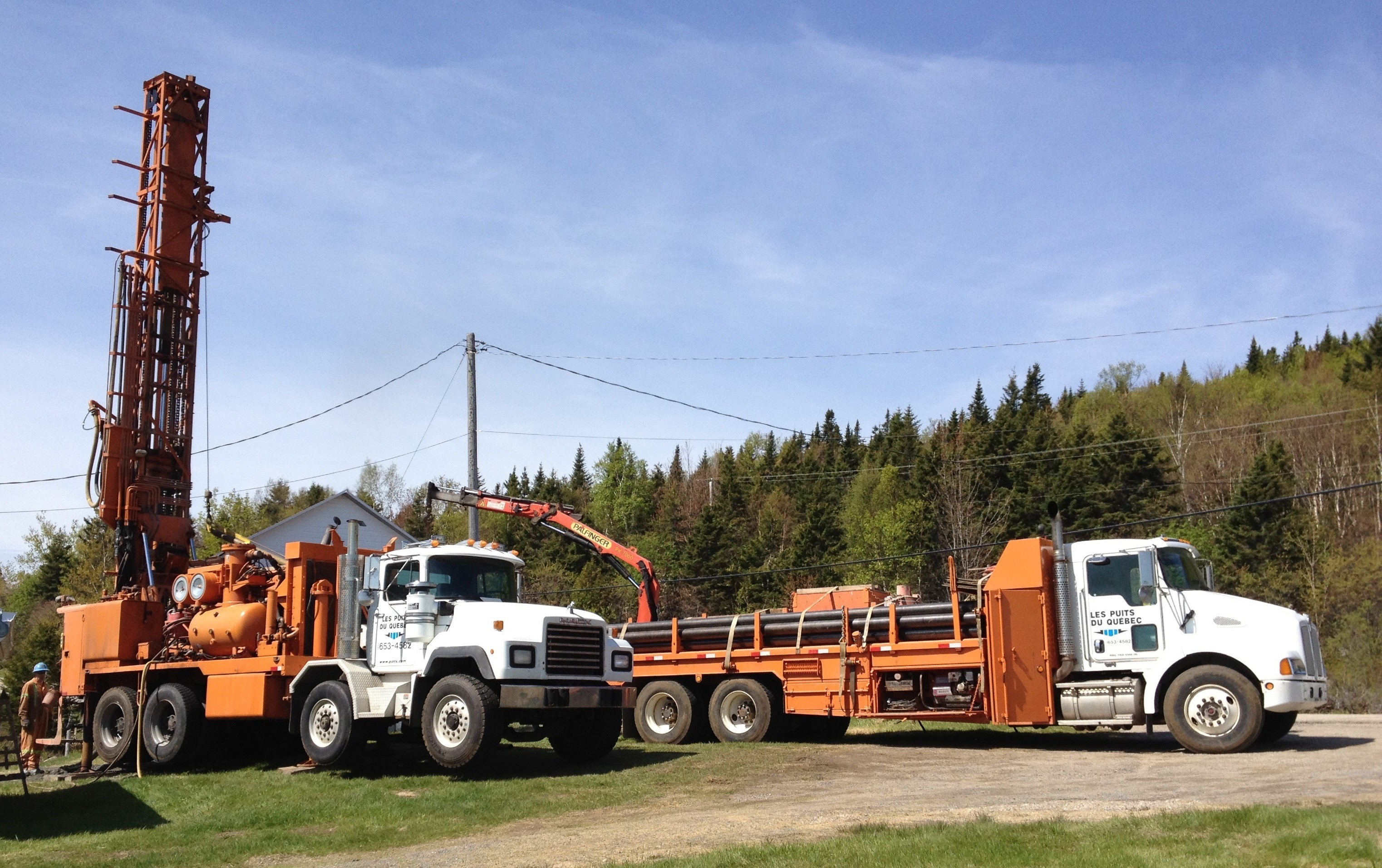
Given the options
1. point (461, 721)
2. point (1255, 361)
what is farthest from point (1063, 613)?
point (1255, 361)

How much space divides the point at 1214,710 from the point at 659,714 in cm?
869

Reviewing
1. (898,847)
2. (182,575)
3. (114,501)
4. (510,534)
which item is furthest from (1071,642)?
(510,534)

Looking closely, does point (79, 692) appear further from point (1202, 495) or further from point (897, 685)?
point (1202, 495)

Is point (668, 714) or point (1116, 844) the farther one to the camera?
point (668, 714)

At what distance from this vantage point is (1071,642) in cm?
1620

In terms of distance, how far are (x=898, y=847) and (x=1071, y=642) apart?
8.41 meters

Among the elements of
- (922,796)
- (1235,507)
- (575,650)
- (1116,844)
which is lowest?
(922,796)

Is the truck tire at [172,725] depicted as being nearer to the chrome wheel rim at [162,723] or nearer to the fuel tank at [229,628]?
the chrome wheel rim at [162,723]

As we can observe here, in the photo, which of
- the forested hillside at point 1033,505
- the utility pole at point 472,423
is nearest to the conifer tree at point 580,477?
the forested hillside at point 1033,505

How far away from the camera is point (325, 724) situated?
15.6m

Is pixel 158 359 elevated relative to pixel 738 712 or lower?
elevated

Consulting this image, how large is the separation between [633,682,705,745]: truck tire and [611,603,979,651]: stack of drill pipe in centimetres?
71

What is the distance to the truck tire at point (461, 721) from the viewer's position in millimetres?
14000

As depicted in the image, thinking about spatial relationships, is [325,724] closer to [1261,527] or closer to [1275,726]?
[1275,726]
